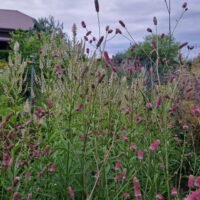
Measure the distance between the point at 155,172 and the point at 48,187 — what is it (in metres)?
0.75

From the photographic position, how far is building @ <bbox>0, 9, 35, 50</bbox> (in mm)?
23938

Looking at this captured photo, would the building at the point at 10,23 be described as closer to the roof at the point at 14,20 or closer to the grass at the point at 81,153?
the roof at the point at 14,20

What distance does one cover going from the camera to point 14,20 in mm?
26688

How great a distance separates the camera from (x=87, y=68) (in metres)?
2.42

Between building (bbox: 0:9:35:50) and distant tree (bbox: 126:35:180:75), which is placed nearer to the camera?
distant tree (bbox: 126:35:180:75)

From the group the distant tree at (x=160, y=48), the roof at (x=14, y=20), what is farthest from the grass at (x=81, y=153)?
the roof at (x=14, y=20)

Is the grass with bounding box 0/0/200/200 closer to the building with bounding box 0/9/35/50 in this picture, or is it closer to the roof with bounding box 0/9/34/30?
the building with bounding box 0/9/35/50

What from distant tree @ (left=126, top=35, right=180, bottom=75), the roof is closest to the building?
the roof

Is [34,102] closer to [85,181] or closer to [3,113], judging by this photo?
[3,113]

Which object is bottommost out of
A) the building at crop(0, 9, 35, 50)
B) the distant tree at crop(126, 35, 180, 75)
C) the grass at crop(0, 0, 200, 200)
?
the grass at crop(0, 0, 200, 200)

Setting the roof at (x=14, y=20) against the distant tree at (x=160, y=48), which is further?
the roof at (x=14, y=20)

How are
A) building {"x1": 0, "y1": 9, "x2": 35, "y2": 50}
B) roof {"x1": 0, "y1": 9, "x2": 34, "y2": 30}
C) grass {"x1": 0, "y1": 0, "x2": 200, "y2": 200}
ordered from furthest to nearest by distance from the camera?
roof {"x1": 0, "y1": 9, "x2": 34, "y2": 30} < building {"x1": 0, "y1": 9, "x2": 35, "y2": 50} < grass {"x1": 0, "y1": 0, "x2": 200, "y2": 200}

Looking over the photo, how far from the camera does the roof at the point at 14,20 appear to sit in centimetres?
2460

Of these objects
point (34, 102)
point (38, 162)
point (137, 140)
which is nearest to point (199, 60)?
point (34, 102)
